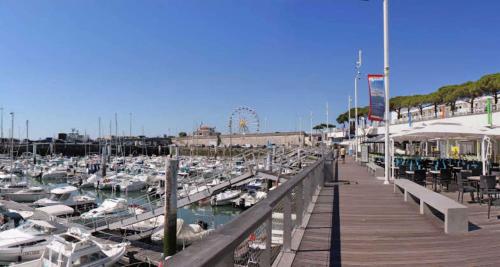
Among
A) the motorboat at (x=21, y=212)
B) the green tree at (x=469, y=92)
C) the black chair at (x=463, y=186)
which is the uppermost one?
the green tree at (x=469, y=92)

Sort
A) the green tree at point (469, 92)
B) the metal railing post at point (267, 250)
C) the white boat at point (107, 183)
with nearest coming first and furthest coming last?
the metal railing post at point (267, 250)
the white boat at point (107, 183)
the green tree at point (469, 92)

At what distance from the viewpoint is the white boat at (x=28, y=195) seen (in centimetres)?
4512

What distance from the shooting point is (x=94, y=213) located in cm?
3275

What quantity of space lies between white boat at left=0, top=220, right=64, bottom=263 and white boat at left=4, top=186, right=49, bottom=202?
25.1 meters

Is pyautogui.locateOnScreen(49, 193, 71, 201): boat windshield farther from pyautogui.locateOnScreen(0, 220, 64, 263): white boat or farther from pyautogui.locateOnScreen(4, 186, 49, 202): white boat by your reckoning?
pyautogui.locateOnScreen(0, 220, 64, 263): white boat

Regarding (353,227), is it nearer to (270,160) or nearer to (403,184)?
(403,184)

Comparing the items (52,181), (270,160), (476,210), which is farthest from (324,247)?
(52,181)

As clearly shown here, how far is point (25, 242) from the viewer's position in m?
21.4

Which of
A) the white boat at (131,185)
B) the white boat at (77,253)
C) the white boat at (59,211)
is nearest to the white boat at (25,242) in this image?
the white boat at (77,253)

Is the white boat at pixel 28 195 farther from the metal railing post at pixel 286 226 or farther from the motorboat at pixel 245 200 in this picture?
the metal railing post at pixel 286 226

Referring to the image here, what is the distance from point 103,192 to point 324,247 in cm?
5555

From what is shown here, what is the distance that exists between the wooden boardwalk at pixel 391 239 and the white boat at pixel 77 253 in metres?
12.5

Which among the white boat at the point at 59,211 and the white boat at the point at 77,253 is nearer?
the white boat at the point at 77,253

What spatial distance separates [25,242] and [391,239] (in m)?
20.4
